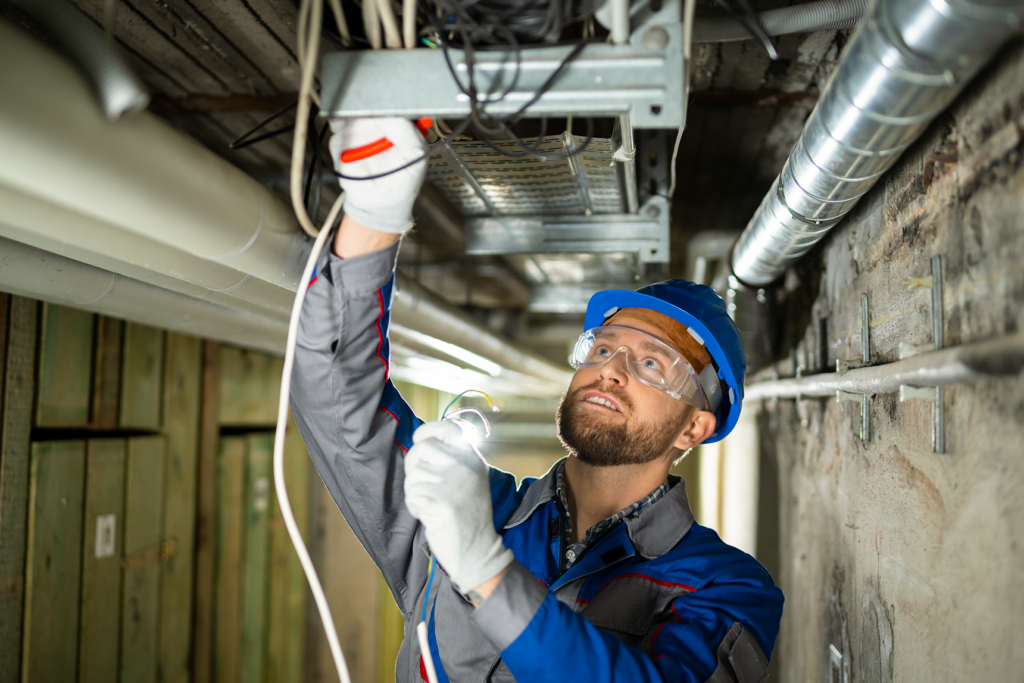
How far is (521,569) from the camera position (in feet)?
3.14

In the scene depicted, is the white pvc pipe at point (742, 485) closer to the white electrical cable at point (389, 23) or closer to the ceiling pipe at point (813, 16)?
the ceiling pipe at point (813, 16)

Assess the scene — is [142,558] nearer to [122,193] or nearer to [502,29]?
[122,193]

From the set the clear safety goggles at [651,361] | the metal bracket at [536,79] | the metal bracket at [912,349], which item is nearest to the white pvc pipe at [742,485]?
the clear safety goggles at [651,361]

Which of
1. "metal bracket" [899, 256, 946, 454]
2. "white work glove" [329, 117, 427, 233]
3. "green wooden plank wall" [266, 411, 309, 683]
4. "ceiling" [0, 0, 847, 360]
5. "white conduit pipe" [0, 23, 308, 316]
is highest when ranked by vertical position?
"ceiling" [0, 0, 847, 360]

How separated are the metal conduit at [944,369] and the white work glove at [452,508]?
0.65 meters

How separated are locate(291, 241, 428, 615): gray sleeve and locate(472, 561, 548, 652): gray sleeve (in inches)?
15.3

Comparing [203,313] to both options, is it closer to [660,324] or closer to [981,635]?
[660,324]

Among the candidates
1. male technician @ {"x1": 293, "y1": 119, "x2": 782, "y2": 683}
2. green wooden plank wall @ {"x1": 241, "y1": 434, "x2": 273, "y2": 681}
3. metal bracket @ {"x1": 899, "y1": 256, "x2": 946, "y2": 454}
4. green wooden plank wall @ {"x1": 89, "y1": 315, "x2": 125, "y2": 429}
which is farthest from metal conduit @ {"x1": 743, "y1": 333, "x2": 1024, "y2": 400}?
green wooden plank wall @ {"x1": 241, "y1": 434, "x2": 273, "y2": 681}

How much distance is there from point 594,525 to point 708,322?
539mm

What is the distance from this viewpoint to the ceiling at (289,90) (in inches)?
54.0

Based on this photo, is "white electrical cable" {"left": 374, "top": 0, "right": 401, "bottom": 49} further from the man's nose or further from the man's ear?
the man's ear

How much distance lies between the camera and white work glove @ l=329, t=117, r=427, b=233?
34.3 inches

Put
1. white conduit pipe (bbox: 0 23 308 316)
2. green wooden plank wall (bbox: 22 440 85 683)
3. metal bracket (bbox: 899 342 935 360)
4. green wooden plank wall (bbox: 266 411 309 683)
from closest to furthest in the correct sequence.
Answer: white conduit pipe (bbox: 0 23 308 316) < metal bracket (bbox: 899 342 935 360) < green wooden plank wall (bbox: 22 440 85 683) < green wooden plank wall (bbox: 266 411 309 683)

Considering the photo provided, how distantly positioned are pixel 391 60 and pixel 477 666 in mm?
1042
